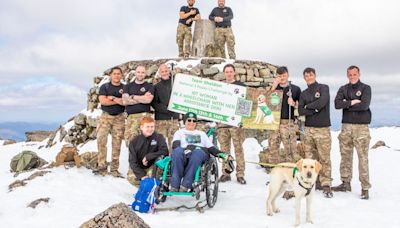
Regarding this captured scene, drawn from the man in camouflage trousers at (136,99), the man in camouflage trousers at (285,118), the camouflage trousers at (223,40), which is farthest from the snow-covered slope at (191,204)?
the camouflage trousers at (223,40)

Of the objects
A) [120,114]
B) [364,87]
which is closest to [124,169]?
[120,114]

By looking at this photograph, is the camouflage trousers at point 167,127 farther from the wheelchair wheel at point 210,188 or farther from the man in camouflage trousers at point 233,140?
the wheelchair wheel at point 210,188

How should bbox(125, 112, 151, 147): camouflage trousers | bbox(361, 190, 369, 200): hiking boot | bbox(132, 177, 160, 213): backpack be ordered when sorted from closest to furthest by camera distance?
bbox(132, 177, 160, 213): backpack, bbox(361, 190, 369, 200): hiking boot, bbox(125, 112, 151, 147): camouflage trousers

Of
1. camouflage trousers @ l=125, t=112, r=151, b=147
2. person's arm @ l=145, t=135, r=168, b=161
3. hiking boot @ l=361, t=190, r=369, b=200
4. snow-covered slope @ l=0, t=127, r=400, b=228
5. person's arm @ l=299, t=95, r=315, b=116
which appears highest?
person's arm @ l=299, t=95, r=315, b=116

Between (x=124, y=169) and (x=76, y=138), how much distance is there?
14.3 ft

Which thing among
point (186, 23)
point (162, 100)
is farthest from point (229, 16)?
point (162, 100)

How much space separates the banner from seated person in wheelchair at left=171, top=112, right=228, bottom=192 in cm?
204

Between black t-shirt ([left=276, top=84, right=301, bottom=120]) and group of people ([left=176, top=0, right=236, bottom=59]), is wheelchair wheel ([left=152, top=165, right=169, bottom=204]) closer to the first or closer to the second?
black t-shirt ([left=276, top=84, right=301, bottom=120])

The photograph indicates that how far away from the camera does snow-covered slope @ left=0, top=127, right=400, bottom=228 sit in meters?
5.22

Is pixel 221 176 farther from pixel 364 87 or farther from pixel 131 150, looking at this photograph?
pixel 364 87

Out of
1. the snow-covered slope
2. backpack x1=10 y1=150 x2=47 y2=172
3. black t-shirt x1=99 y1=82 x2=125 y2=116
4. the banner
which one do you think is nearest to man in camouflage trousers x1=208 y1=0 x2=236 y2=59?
the banner

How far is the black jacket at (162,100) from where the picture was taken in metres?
7.94

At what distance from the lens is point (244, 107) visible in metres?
8.63

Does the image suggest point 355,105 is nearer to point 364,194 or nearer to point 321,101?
point 321,101
